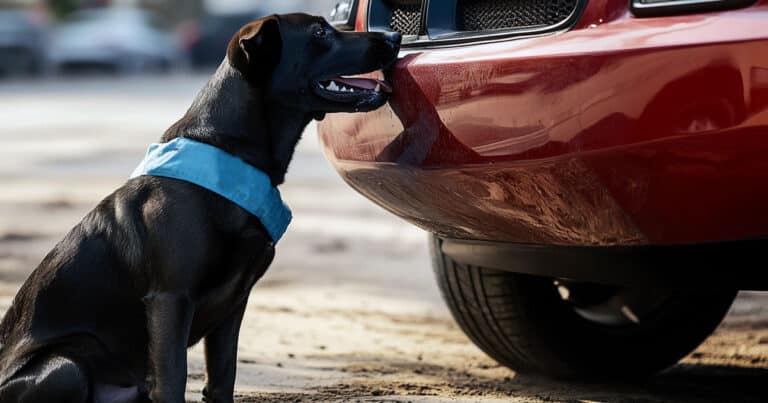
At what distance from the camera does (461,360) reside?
167 inches

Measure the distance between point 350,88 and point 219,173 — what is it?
43 cm

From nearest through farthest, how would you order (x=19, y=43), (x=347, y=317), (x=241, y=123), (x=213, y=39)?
(x=241, y=123) → (x=347, y=317) → (x=19, y=43) → (x=213, y=39)

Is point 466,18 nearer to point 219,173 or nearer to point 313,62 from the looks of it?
point 313,62

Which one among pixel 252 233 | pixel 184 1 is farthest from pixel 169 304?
pixel 184 1

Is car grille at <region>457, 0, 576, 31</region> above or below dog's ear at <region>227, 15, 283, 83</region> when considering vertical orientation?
above

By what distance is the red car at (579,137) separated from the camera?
2523 mm

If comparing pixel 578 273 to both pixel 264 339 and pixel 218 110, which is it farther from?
pixel 264 339

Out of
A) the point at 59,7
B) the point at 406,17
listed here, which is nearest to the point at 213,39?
the point at 59,7

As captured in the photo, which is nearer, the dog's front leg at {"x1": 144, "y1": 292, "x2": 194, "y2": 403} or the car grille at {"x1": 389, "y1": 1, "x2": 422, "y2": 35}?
the dog's front leg at {"x1": 144, "y1": 292, "x2": 194, "y2": 403}

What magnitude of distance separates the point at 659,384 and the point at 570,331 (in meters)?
0.39

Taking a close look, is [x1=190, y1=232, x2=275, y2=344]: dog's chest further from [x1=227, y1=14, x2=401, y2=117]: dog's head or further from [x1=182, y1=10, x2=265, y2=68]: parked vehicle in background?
[x1=182, y1=10, x2=265, y2=68]: parked vehicle in background

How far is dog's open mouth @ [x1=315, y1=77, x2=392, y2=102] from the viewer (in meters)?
3.13

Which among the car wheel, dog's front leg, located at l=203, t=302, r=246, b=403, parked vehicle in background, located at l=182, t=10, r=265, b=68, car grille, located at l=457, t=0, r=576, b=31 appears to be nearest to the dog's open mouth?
car grille, located at l=457, t=0, r=576, b=31

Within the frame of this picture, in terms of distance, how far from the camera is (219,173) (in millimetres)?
3021
